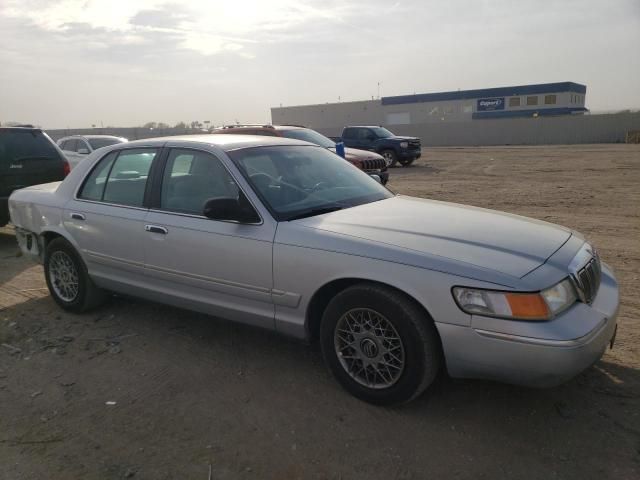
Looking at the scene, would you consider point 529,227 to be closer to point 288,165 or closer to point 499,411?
point 499,411

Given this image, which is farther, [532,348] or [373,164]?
[373,164]

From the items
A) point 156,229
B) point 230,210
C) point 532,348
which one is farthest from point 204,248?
point 532,348

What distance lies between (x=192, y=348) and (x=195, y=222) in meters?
1.05

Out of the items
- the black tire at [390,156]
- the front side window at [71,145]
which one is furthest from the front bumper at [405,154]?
the front side window at [71,145]

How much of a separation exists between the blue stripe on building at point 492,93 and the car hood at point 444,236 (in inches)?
2193

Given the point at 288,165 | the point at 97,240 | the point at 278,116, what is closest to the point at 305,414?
the point at 288,165

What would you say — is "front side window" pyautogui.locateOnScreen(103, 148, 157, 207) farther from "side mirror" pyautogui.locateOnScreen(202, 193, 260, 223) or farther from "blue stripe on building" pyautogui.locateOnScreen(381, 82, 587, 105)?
"blue stripe on building" pyautogui.locateOnScreen(381, 82, 587, 105)

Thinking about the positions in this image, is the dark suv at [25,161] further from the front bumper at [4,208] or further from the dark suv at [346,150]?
the dark suv at [346,150]

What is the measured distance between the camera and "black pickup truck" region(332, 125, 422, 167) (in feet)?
71.3

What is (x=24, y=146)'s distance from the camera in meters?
8.27

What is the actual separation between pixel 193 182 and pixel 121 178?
0.92m

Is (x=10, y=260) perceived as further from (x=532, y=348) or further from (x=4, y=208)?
(x=532, y=348)

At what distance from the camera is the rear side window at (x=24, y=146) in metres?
8.05

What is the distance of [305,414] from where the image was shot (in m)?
3.23
